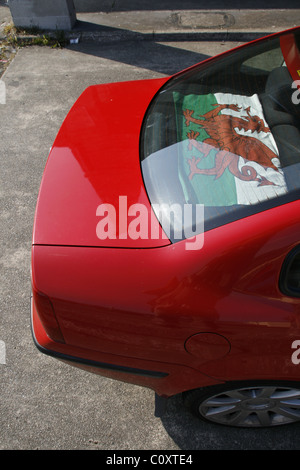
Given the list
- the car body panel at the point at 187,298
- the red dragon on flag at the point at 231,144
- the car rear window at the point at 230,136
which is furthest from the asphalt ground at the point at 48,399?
the red dragon on flag at the point at 231,144

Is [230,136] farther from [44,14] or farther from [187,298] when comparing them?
[44,14]

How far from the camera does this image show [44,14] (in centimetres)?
650

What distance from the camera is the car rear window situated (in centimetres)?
182

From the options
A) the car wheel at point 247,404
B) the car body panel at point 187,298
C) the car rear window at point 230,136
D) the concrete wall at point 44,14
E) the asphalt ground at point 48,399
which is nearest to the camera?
the car body panel at point 187,298

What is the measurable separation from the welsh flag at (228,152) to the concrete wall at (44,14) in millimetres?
5007

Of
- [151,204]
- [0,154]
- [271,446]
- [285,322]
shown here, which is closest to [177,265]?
[151,204]

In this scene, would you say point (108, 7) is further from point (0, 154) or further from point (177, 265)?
point (177, 265)

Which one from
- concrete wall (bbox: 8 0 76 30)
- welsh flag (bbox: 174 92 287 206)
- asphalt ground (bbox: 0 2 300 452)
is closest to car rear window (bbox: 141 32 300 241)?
welsh flag (bbox: 174 92 287 206)

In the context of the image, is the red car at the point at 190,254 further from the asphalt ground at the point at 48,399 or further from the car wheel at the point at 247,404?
the asphalt ground at the point at 48,399

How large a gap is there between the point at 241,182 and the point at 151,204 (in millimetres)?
423

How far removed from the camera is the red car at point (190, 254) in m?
1.76

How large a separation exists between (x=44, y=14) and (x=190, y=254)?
610cm

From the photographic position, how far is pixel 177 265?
5.87 ft

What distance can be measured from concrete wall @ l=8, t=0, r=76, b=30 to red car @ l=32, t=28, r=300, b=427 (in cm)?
495
